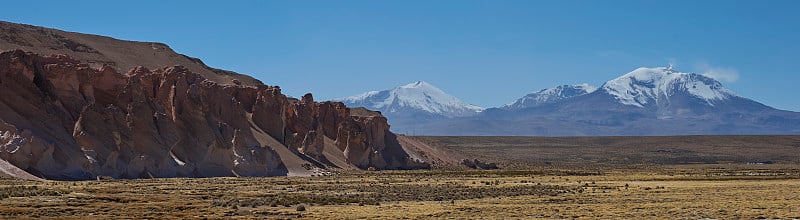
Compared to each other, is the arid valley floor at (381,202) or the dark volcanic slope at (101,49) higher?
the dark volcanic slope at (101,49)

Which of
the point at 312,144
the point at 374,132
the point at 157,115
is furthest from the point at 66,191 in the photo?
the point at 374,132

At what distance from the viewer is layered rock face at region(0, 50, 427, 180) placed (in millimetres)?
68625

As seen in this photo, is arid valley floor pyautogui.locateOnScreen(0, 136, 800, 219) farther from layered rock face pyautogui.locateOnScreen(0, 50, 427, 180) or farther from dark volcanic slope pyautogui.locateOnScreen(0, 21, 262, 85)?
dark volcanic slope pyautogui.locateOnScreen(0, 21, 262, 85)

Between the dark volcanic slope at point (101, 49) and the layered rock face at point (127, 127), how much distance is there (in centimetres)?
2257

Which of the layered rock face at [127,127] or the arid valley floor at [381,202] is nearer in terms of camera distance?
the arid valley floor at [381,202]

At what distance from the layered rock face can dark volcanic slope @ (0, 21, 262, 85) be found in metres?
22.6

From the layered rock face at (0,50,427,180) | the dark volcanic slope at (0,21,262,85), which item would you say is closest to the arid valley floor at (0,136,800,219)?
the layered rock face at (0,50,427,180)

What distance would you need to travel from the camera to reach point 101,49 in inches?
5246

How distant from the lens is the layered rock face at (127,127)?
68.6 metres

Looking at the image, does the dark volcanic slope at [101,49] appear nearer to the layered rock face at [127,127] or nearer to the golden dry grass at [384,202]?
the layered rock face at [127,127]

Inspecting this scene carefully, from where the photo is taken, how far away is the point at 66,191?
50.2 m

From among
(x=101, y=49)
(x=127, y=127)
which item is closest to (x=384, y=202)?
(x=127, y=127)

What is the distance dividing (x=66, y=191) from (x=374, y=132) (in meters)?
76.9

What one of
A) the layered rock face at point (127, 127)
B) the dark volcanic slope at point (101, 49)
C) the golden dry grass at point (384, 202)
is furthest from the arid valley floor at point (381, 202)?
the dark volcanic slope at point (101, 49)
